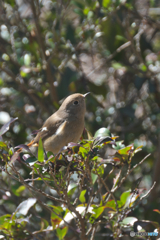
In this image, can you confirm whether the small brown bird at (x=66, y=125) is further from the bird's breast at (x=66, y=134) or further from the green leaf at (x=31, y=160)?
the green leaf at (x=31, y=160)

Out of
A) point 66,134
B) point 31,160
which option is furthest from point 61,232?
point 66,134

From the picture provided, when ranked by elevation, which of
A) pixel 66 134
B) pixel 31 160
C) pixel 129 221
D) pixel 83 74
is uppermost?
pixel 31 160

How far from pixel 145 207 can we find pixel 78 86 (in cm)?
149

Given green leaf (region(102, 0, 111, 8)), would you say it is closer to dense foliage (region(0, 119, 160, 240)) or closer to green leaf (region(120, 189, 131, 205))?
dense foliage (region(0, 119, 160, 240))

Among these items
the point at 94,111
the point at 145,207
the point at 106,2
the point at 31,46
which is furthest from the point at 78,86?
the point at 145,207

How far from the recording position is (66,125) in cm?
277

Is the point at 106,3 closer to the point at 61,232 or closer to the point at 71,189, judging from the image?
the point at 71,189

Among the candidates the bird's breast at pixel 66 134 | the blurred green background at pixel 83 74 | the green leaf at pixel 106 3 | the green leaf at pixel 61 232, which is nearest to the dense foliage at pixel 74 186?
the green leaf at pixel 61 232

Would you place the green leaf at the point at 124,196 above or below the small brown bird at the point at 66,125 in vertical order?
below

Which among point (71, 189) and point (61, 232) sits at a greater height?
point (71, 189)

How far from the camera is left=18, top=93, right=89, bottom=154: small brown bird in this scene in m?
2.70

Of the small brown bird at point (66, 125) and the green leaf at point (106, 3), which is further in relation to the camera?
the green leaf at point (106, 3)

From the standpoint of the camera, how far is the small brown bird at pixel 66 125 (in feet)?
8.86

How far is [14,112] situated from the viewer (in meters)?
3.71
